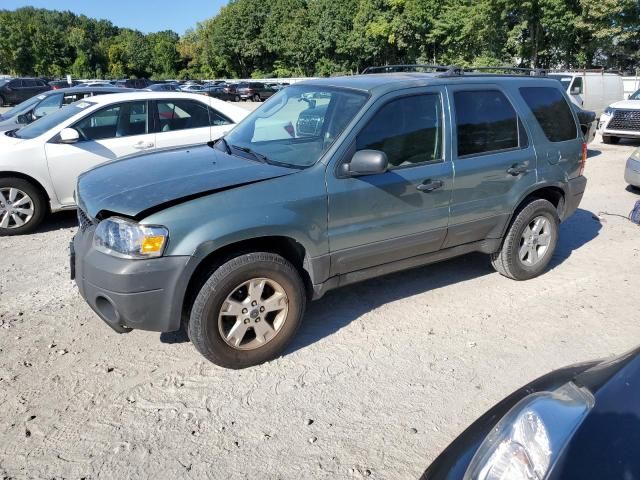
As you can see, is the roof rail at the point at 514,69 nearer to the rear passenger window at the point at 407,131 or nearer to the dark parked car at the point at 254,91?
the rear passenger window at the point at 407,131

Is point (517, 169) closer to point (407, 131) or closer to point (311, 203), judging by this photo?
point (407, 131)

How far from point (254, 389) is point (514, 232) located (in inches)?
111

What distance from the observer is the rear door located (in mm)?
4289

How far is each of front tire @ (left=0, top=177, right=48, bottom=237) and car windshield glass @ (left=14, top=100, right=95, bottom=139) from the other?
70 cm

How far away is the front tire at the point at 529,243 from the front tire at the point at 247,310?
2.22m

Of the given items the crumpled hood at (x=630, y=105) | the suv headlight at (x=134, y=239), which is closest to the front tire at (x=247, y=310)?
the suv headlight at (x=134, y=239)

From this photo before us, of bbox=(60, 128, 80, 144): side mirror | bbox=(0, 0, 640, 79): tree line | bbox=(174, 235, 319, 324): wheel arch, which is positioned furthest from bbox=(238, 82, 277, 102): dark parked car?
bbox=(174, 235, 319, 324): wheel arch

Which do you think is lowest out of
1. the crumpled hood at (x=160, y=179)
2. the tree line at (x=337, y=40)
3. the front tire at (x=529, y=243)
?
the front tire at (x=529, y=243)

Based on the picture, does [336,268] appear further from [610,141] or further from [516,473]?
[610,141]

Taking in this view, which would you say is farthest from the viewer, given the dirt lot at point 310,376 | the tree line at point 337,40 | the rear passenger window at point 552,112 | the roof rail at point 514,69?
the tree line at point 337,40

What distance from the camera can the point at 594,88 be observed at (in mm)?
17156

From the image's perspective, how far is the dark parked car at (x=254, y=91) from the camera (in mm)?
41656

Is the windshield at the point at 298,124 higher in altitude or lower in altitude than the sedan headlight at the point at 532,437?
higher

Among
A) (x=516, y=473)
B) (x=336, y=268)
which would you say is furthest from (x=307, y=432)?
(x=516, y=473)
